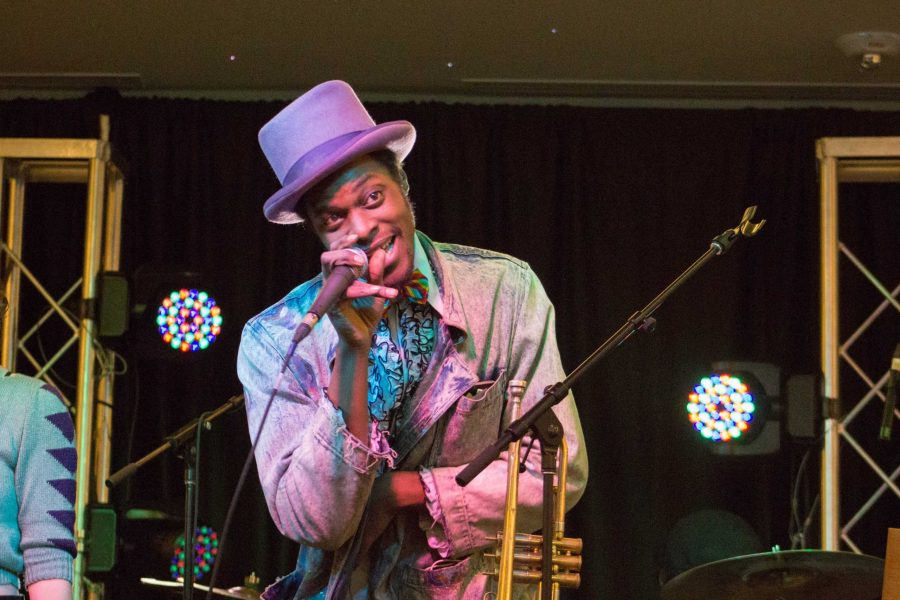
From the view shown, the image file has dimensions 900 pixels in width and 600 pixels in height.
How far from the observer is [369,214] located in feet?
7.85

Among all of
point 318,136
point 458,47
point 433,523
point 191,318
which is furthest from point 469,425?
point 458,47

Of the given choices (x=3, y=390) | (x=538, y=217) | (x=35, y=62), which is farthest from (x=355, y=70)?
(x=3, y=390)

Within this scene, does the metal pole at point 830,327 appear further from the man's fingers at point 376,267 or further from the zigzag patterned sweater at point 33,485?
the zigzag patterned sweater at point 33,485

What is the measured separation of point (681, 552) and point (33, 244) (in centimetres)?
331

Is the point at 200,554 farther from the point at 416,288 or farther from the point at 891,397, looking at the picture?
the point at 416,288

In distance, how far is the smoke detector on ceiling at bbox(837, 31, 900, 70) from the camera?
16.6ft

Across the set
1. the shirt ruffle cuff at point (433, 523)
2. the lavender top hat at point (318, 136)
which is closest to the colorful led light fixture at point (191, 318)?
the lavender top hat at point (318, 136)

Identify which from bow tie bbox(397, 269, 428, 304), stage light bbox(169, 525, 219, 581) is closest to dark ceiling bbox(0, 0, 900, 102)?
stage light bbox(169, 525, 219, 581)

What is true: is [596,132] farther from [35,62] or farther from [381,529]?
[381,529]

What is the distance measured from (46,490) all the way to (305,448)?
655 mm

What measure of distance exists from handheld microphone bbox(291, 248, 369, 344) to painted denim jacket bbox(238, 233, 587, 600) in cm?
32

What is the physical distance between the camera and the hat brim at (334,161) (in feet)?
7.88

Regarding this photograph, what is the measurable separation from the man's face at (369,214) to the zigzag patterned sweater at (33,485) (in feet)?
2.33

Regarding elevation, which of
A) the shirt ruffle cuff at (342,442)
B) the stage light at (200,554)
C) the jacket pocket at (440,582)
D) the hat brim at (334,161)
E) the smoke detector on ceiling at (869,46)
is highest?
the smoke detector on ceiling at (869,46)
